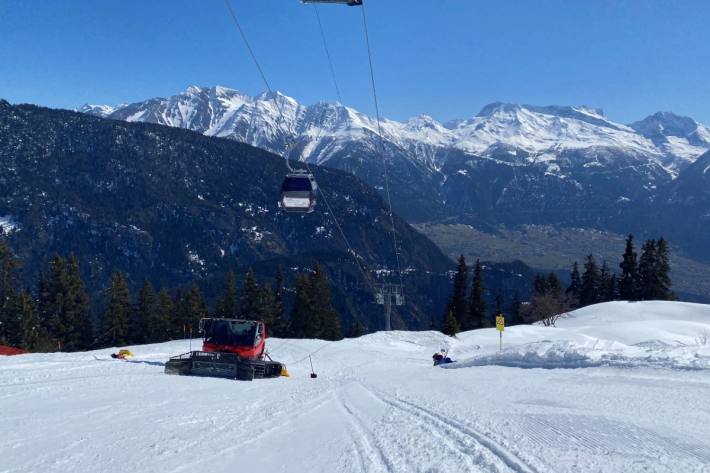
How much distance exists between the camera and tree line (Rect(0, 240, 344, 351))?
198 feet

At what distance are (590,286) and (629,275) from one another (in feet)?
30.1

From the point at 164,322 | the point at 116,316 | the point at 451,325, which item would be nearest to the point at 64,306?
the point at 116,316

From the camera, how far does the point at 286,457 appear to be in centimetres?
919

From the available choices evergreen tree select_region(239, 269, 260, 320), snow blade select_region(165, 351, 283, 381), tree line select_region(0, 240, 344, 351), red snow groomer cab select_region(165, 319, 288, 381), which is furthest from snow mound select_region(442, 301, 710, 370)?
evergreen tree select_region(239, 269, 260, 320)

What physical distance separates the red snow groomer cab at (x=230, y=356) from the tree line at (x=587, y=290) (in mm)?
46505

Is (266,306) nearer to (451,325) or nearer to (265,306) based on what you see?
(265,306)

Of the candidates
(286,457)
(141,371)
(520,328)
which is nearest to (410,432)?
(286,457)

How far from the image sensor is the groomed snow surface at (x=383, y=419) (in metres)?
8.50

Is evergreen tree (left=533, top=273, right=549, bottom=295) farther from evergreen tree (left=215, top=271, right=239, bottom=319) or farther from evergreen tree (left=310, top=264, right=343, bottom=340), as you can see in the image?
evergreen tree (left=215, top=271, right=239, bottom=319)

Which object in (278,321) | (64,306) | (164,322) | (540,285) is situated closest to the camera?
(64,306)

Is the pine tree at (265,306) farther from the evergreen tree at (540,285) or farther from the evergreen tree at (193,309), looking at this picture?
the evergreen tree at (540,285)

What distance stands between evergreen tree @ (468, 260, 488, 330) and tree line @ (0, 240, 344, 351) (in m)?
18.8

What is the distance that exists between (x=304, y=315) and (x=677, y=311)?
40.5 metres

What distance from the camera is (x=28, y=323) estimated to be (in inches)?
2341
